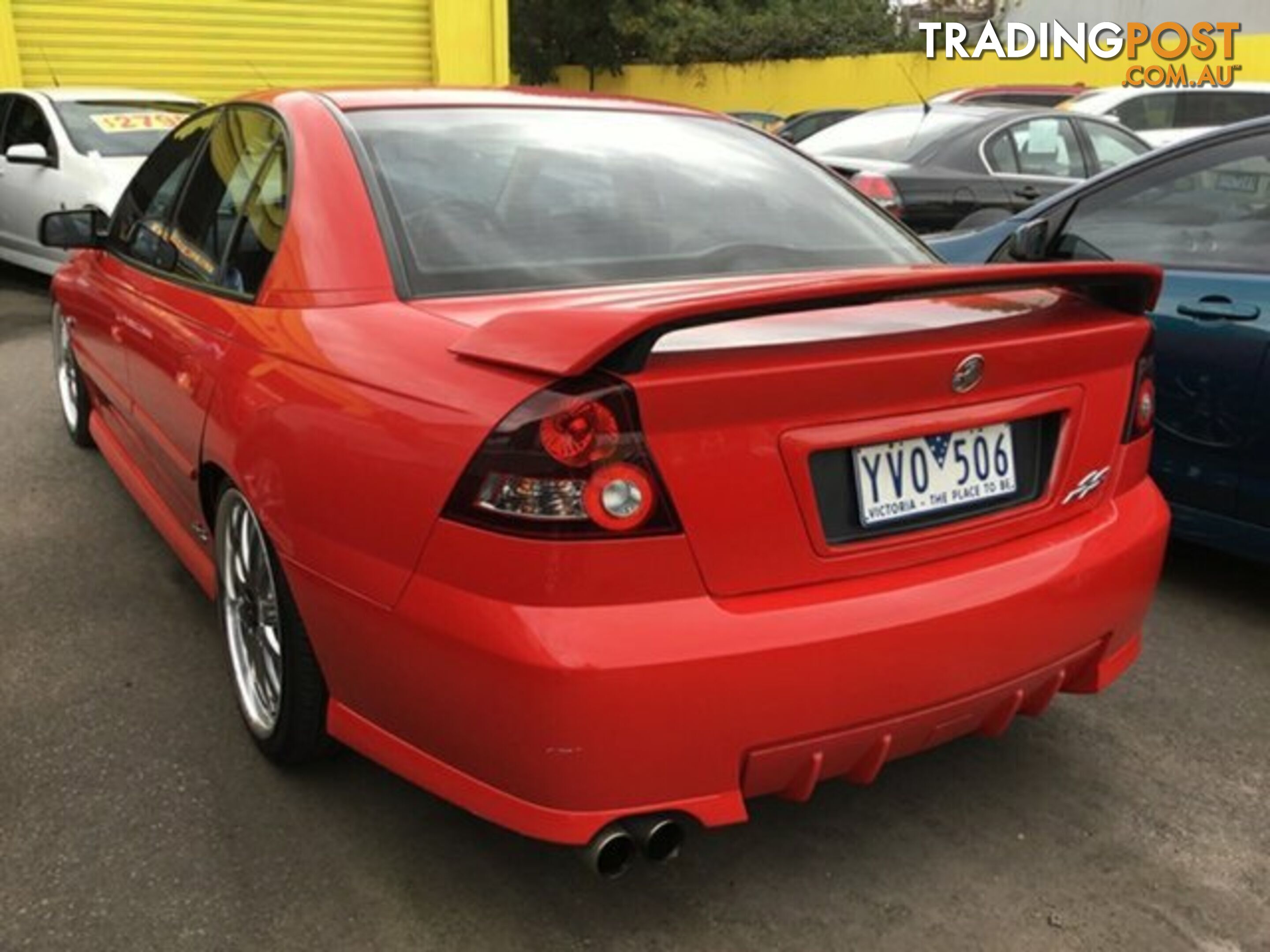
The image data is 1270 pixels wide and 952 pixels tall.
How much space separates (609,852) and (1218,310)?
2.55 meters

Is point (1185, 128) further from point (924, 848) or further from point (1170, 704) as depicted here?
point (924, 848)

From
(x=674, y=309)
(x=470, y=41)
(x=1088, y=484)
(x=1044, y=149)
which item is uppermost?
(x=470, y=41)

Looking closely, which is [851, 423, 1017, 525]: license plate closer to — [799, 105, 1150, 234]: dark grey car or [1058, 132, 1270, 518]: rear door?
[1058, 132, 1270, 518]: rear door

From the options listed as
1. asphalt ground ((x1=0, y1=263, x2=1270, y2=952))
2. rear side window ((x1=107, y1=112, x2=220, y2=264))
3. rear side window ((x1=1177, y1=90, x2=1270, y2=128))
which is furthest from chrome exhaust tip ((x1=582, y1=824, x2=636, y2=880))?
rear side window ((x1=1177, y1=90, x2=1270, y2=128))

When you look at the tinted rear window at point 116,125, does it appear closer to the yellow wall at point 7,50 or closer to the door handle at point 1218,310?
the yellow wall at point 7,50

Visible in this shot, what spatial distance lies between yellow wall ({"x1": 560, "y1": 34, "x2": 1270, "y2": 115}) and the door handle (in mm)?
19371

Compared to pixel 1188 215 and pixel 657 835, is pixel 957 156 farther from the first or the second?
pixel 657 835

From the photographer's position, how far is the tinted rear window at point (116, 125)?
8445mm

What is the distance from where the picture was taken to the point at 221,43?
1418 centimetres

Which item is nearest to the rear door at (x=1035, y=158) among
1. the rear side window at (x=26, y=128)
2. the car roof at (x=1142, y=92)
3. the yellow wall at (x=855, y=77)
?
the car roof at (x=1142, y=92)

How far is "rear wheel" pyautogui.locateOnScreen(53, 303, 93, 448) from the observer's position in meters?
4.78

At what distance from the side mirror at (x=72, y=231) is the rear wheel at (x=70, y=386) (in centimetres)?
67

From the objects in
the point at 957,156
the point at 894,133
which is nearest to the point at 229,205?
the point at 957,156

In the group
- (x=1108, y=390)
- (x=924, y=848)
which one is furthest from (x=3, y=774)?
(x=1108, y=390)
